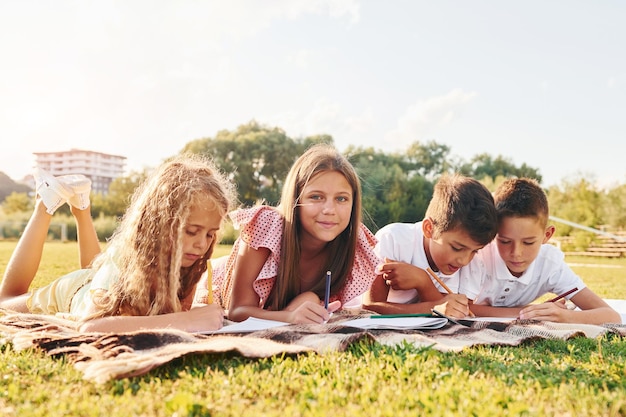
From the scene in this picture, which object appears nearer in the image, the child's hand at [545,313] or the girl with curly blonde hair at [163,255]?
the girl with curly blonde hair at [163,255]

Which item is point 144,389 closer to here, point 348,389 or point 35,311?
point 348,389

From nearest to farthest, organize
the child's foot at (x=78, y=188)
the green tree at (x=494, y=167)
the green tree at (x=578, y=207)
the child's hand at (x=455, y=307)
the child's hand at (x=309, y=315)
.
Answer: the child's hand at (x=309, y=315)
the child's hand at (x=455, y=307)
the child's foot at (x=78, y=188)
the green tree at (x=578, y=207)
the green tree at (x=494, y=167)

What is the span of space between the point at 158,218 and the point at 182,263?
0.93 ft

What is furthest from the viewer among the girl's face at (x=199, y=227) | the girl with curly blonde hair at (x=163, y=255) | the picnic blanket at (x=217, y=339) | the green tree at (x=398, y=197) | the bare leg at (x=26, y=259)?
the green tree at (x=398, y=197)

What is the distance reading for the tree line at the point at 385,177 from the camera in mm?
28641

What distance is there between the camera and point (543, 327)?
3129 mm

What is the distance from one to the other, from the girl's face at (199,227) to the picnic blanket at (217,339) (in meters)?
0.62

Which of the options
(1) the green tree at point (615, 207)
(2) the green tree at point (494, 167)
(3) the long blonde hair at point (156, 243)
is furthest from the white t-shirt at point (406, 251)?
(2) the green tree at point (494, 167)

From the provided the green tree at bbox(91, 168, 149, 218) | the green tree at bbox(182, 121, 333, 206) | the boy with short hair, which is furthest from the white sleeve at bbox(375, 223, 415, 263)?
the green tree at bbox(91, 168, 149, 218)

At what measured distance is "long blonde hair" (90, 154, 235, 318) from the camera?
119 inches

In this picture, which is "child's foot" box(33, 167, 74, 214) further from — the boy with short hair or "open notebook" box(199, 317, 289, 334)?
the boy with short hair

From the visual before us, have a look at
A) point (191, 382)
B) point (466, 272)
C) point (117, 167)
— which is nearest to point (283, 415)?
point (191, 382)

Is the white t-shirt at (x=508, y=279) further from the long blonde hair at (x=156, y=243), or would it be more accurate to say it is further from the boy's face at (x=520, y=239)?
the long blonde hair at (x=156, y=243)

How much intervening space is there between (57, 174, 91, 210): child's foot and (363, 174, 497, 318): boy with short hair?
83.2 inches
